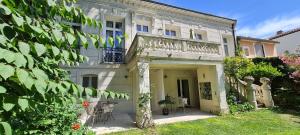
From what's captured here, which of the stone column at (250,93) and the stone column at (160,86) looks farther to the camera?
the stone column at (160,86)

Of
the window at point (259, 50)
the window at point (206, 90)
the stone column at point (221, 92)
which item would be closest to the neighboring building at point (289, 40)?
the window at point (259, 50)

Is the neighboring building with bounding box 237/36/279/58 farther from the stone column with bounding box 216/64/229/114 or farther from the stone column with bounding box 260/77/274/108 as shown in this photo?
the stone column with bounding box 216/64/229/114

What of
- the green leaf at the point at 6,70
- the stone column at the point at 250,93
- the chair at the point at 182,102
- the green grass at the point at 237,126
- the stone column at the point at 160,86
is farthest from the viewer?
the chair at the point at 182,102

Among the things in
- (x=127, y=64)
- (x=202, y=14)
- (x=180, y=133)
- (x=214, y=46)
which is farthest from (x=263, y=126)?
(x=202, y=14)

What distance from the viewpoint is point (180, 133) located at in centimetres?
653

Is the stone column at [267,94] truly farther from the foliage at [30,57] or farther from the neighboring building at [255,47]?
the foliage at [30,57]

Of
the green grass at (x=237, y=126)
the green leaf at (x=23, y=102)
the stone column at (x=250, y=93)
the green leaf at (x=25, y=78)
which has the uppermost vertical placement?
the green leaf at (x=25, y=78)

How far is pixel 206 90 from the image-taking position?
1072 cm

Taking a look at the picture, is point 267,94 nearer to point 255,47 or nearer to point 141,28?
point 141,28

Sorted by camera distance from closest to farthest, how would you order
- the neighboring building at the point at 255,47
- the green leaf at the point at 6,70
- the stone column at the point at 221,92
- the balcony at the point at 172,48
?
the green leaf at the point at 6,70 < the balcony at the point at 172,48 < the stone column at the point at 221,92 < the neighboring building at the point at 255,47

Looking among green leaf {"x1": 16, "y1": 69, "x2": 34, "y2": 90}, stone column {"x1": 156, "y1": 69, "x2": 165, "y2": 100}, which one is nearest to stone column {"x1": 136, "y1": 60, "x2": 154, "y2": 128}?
stone column {"x1": 156, "y1": 69, "x2": 165, "y2": 100}

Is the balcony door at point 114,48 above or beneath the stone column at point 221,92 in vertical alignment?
above

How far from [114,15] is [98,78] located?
4104 millimetres

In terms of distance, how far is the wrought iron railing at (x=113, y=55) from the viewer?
1045cm
